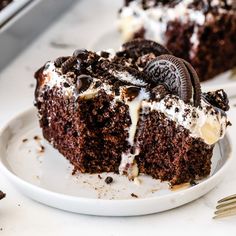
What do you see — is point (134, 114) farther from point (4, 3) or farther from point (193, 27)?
point (4, 3)

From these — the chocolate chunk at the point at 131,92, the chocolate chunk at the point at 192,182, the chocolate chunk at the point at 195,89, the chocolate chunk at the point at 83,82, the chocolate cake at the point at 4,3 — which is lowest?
the chocolate chunk at the point at 192,182

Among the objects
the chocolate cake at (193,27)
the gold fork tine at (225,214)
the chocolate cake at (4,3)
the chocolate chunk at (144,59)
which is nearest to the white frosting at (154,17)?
the chocolate cake at (193,27)

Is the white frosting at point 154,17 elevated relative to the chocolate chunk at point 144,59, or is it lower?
lower

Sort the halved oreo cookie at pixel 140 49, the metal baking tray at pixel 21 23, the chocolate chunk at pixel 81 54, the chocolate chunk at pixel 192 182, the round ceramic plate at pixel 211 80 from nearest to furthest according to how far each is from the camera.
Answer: the chocolate chunk at pixel 192 182
the chocolate chunk at pixel 81 54
the halved oreo cookie at pixel 140 49
the round ceramic plate at pixel 211 80
the metal baking tray at pixel 21 23

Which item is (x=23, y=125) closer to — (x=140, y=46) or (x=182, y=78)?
(x=140, y=46)

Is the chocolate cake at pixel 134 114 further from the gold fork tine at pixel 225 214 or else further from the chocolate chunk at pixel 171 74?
the gold fork tine at pixel 225 214

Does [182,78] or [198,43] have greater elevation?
[182,78]

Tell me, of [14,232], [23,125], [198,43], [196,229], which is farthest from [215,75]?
[14,232]

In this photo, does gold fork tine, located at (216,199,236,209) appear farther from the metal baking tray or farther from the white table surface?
the metal baking tray
